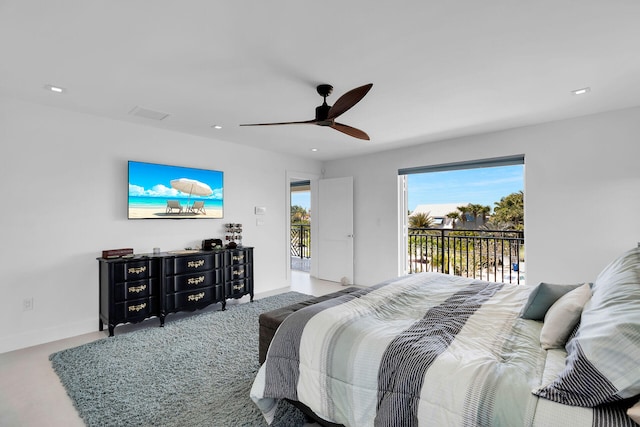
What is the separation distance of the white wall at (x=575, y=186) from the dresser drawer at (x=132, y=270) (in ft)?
14.1

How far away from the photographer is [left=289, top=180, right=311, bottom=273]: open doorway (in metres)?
8.04

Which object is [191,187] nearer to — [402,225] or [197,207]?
[197,207]

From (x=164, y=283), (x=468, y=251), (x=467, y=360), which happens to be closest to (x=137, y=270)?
(x=164, y=283)

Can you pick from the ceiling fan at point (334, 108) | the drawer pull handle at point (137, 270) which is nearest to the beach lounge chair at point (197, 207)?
the drawer pull handle at point (137, 270)

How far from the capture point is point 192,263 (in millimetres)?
3805

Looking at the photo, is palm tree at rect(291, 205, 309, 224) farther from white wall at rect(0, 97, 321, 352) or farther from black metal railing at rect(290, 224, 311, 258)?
white wall at rect(0, 97, 321, 352)

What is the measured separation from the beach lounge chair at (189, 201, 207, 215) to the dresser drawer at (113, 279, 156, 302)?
3.62 ft

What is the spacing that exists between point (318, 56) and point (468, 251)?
4444 millimetres

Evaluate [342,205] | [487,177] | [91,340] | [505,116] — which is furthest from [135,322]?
[487,177]

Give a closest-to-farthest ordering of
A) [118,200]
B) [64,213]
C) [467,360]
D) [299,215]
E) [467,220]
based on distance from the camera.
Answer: [467,360] → [64,213] → [118,200] → [467,220] → [299,215]

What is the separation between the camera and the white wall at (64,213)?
2971 mm

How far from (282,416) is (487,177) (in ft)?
23.4

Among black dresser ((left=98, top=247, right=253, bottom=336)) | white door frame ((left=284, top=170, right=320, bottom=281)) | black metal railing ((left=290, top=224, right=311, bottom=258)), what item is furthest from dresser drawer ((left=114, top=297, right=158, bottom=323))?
black metal railing ((left=290, top=224, right=311, bottom=258))

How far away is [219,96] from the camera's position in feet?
9.59
